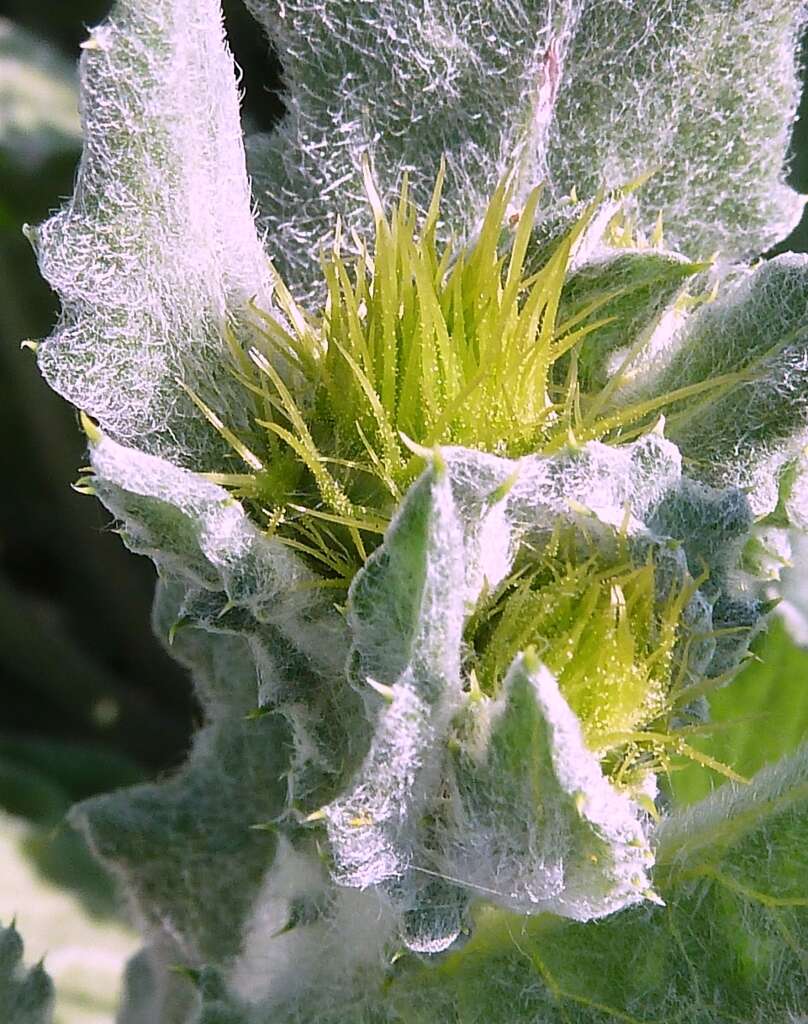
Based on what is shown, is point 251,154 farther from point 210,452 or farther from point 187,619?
point 187,619

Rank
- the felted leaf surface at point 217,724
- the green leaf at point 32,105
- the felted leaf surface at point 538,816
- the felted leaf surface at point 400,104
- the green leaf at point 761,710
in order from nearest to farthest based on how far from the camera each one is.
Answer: the felted leaf surface at point 538,816 → the felted leaf surface at point 217,724 → the felted leaf surface at point 400,104 → the green leaf at point 761,710 → the green leaf at point 32,105

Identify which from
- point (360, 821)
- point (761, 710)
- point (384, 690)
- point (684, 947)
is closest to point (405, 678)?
point (384, 690)

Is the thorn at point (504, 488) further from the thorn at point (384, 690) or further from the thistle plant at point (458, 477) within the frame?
the thorn at point (384, 690)

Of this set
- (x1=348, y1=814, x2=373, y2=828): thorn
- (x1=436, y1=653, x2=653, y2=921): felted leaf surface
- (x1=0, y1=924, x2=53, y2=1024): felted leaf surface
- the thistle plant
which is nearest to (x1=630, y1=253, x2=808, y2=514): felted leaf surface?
the thistle plant

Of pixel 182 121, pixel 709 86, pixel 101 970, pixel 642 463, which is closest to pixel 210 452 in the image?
pixel 182 121

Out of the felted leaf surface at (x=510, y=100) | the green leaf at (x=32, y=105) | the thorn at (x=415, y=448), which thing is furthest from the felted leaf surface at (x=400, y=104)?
the green leaf at (x=32, y=105)

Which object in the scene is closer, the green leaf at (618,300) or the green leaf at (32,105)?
the green leaf at (618,300)

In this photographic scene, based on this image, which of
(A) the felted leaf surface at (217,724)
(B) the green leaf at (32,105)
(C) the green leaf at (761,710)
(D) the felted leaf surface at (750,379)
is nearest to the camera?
(A) the felted leaf surface at (217,724)
